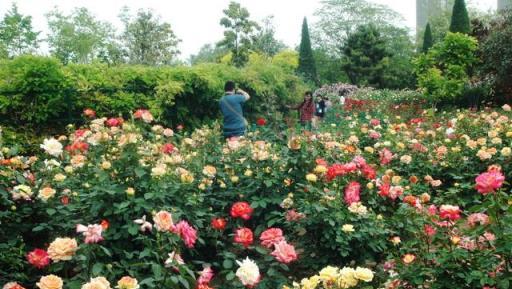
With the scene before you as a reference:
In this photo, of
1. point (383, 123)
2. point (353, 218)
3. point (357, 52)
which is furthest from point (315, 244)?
point (357, 52)

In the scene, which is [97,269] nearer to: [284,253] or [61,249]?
[61,249]

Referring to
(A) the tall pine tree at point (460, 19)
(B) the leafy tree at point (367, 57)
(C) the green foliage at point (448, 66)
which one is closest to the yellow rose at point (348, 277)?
(C) the green foliage at point (448, 66)

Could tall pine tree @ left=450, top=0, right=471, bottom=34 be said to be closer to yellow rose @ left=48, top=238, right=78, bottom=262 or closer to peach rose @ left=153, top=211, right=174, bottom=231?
peach rose @ left=153, top=211, right=174, bottom=231

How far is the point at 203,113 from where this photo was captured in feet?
32.3

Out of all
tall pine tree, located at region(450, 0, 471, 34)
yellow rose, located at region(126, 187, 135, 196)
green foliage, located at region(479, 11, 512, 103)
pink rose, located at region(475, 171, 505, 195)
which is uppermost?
tall pine tree, located at region(450, 0, 471, 34)

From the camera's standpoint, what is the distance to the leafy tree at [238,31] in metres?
30.5

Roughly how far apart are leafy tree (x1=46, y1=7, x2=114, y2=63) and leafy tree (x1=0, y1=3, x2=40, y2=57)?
125 centimetres

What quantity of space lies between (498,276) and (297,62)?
31.5 m

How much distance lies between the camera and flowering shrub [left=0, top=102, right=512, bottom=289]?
6.50 ft

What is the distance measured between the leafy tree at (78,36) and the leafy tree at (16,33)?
125 centimetres

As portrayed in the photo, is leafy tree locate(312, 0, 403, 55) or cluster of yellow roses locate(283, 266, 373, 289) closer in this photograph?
cluster of yellow roses locate(283, 266, 373, 289)

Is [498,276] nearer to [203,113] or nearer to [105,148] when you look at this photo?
[105,148]

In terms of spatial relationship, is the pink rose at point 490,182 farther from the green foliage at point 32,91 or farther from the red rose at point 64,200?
the green foliage at point 32,91

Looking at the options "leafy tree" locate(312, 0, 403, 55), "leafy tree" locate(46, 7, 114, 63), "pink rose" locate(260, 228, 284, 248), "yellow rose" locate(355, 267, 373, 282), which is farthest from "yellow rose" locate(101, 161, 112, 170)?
"leafy tree" locate(312, 0, 403, 55)
